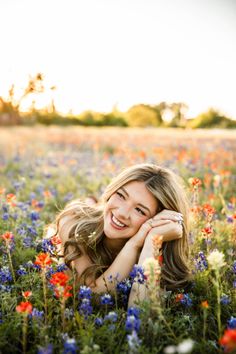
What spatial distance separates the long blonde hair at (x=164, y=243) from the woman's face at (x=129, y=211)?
0.26ft

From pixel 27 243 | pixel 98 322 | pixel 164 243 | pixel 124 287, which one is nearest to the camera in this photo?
pixel 98 322

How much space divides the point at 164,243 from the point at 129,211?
1.51ft

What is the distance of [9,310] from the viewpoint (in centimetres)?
244

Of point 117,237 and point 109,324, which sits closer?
point 109,324

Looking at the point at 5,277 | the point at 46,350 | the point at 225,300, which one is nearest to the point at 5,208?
the point at 5,277

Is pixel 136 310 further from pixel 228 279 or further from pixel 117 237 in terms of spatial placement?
pixel 228 279

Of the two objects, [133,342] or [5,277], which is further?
[5,277]

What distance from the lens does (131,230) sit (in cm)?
310

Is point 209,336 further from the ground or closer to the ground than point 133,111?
closer to the ground

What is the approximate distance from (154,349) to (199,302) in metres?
0.89

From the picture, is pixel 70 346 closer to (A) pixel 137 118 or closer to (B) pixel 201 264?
(B) pixel 201 264

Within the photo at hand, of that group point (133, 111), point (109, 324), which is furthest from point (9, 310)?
point (133, 111)

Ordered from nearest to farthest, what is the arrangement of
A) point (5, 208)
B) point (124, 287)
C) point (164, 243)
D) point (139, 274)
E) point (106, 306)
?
point (106, 306), point (139, 274), point (124, 287), point (164, 243), point (5, 208)

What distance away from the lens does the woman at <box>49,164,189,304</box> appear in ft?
9.60
